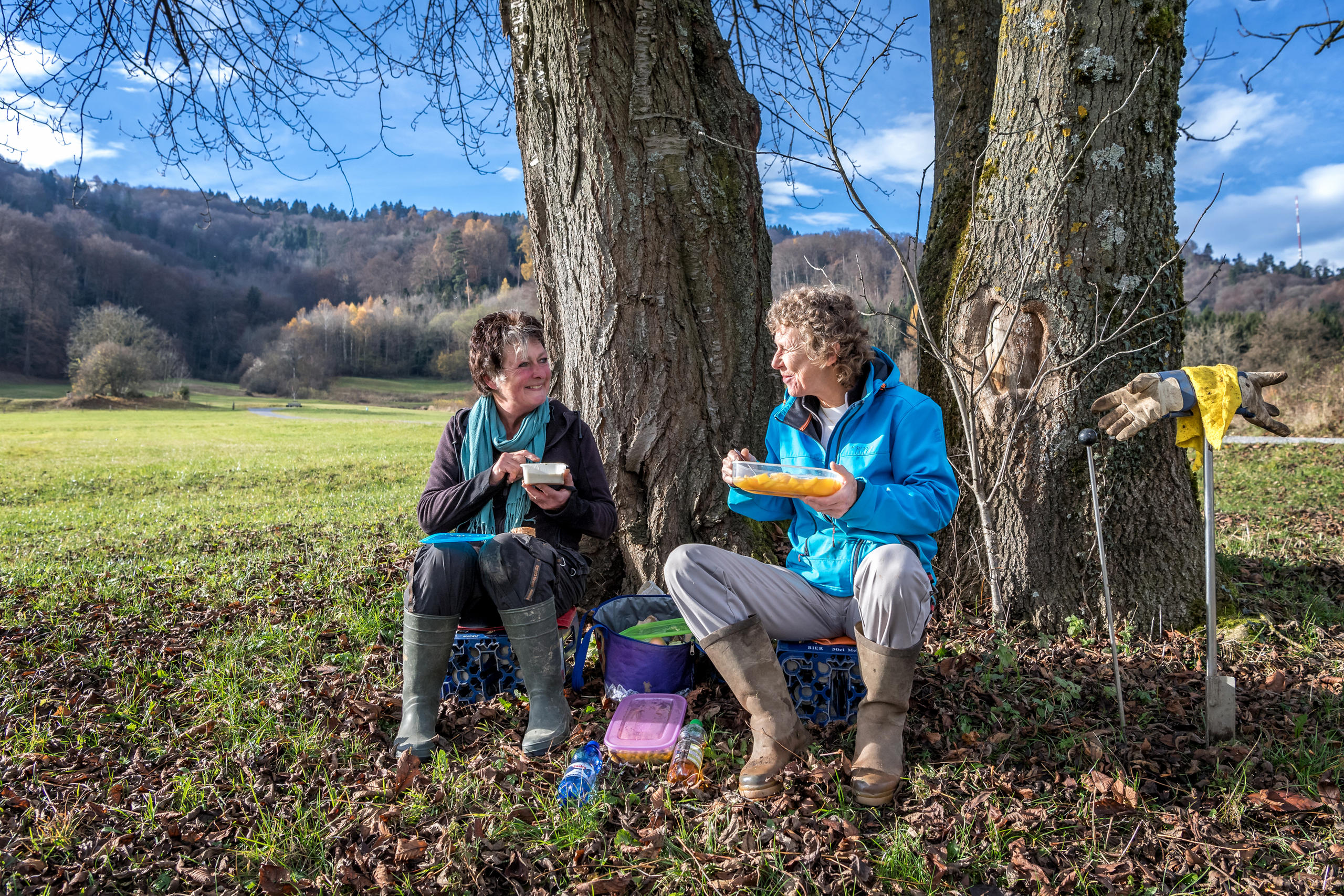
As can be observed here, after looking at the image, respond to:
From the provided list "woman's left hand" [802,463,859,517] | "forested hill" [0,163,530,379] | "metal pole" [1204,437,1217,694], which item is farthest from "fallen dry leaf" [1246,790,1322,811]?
"forested hill" [0,163,530,379]

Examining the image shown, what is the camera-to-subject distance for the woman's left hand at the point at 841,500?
2326 millimetres

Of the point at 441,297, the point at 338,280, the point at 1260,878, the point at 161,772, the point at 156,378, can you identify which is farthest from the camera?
the point at 338,280

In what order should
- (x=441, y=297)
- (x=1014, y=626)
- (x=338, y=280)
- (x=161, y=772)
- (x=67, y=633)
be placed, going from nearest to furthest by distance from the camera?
(x=161, y=772), (x=1014, y=626), (x=67, y=633), (x=441, y=297), (x=338, y=280)

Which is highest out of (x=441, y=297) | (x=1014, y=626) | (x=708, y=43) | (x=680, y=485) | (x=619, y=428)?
(x=441, y=297)

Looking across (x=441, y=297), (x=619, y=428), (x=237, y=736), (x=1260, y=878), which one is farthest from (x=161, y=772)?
(x=441, y=297)

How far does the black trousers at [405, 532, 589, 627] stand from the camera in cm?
259

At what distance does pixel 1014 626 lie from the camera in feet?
11.4

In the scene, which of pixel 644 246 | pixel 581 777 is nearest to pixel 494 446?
pixel 644 246

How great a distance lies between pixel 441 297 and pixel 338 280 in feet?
74.5

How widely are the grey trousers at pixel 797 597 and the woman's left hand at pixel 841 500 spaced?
0.17m

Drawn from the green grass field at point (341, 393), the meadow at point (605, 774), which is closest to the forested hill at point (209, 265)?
the green grass field at point (341, 393)

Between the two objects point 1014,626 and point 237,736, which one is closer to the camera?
point 237,736

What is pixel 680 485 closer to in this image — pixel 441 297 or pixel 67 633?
pixel 67 633

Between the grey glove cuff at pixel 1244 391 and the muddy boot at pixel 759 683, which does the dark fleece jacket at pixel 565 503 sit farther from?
the grey glove cuff at pixel 1244 391
